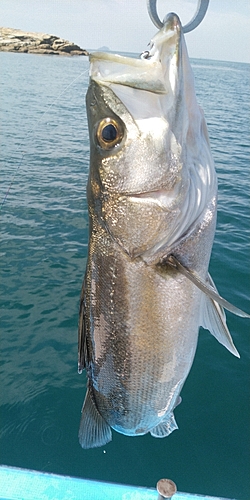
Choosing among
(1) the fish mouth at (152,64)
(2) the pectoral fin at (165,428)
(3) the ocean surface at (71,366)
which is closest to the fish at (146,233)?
(1) the fish mouth at (152,64)

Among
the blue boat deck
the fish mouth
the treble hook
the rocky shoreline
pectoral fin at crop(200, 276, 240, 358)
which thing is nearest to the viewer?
the fish mouth

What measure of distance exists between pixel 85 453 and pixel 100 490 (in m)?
1.51

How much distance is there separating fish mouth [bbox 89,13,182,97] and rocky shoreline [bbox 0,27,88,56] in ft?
172

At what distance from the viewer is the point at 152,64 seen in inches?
60.1

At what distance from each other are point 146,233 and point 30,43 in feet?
196

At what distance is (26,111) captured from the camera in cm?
2091

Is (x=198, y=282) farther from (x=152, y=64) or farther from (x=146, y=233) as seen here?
(x=152, y=64)

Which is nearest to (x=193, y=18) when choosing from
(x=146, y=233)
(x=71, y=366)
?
(x=146, y=233)

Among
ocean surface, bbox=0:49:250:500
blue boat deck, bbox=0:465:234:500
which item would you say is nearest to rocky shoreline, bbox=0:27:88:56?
ocean surface, bbox=0:49:250:500

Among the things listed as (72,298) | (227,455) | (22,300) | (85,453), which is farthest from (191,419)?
(22,300)

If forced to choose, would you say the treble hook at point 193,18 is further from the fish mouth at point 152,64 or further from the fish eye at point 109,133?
the fish eye at point 109,133

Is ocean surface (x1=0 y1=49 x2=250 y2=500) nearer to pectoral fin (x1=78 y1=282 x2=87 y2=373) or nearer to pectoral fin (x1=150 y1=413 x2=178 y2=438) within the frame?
pectoral fin (x1=78 y1=282 x2=87 y2=373)

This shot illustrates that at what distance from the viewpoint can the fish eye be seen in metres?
1.59

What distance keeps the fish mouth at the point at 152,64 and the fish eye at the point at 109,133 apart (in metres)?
0.13
